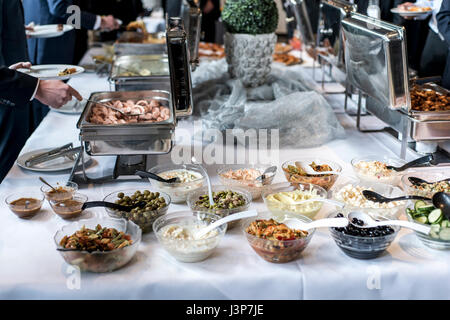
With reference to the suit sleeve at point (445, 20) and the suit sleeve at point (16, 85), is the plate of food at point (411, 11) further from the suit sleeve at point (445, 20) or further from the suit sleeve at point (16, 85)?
the suit sleeve at point (16, 85)

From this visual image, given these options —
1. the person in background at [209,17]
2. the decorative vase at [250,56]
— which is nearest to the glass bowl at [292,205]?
the decorative vase at [250,56]

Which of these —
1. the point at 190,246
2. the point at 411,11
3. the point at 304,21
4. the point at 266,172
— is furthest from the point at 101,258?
the point at 411,11

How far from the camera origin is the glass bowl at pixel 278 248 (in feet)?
3.82

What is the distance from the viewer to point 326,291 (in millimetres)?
1145

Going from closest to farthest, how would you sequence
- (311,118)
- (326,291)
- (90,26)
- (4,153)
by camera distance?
(326,291) → (311,118) → (4,153) → (90,26)

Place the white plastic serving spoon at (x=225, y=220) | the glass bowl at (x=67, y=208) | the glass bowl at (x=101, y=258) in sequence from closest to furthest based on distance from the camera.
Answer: the glass bowl at (x=101, y=258)
the white plastic serving spoon at (x=225, y=220)
the glass bowl at (x=67, y=208)

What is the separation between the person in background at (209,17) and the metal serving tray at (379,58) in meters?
4.19

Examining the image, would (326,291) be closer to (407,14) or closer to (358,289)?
(358,289)

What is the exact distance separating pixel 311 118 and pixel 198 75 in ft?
2.83

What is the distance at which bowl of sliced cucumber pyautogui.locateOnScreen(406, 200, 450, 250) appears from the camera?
1.20m

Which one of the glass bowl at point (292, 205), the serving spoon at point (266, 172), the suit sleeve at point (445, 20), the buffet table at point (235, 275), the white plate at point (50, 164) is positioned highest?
the suit sleeve at point (445, 20)

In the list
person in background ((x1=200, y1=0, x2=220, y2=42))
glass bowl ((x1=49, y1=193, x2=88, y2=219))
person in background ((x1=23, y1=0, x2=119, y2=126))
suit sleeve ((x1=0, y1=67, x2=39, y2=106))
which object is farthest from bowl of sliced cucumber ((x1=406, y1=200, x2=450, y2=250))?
person in background ((x1=200, y1=0, x2=220, y2=42))

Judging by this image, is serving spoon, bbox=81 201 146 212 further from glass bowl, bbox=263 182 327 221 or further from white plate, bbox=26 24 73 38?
white plate, bbox=26 24 73 38
